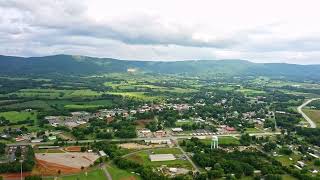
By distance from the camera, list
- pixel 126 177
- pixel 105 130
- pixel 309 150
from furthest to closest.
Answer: pixel 105 130
pixel 309 150
pixel 126 177

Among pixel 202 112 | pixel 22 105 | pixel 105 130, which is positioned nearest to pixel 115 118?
pixel 105 130

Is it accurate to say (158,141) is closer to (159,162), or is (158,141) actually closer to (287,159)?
(159,162)

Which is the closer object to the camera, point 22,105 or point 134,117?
point 134,117

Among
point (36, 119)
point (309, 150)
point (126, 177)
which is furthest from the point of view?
point (36, 119)

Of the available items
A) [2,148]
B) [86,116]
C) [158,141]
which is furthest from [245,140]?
[2,148]

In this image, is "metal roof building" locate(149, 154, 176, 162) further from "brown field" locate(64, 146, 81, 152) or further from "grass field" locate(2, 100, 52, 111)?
"grass field" locate(2, 100, 52, 111)

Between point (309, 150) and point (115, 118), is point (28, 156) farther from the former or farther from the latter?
point (309, 150)

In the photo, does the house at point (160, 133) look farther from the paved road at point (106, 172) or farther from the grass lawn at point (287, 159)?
the grass lawn at point (287, 159)

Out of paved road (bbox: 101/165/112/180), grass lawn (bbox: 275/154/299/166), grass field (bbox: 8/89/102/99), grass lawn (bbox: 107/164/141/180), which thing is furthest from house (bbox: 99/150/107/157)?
grass field (bbox: 8/89/102/99)
